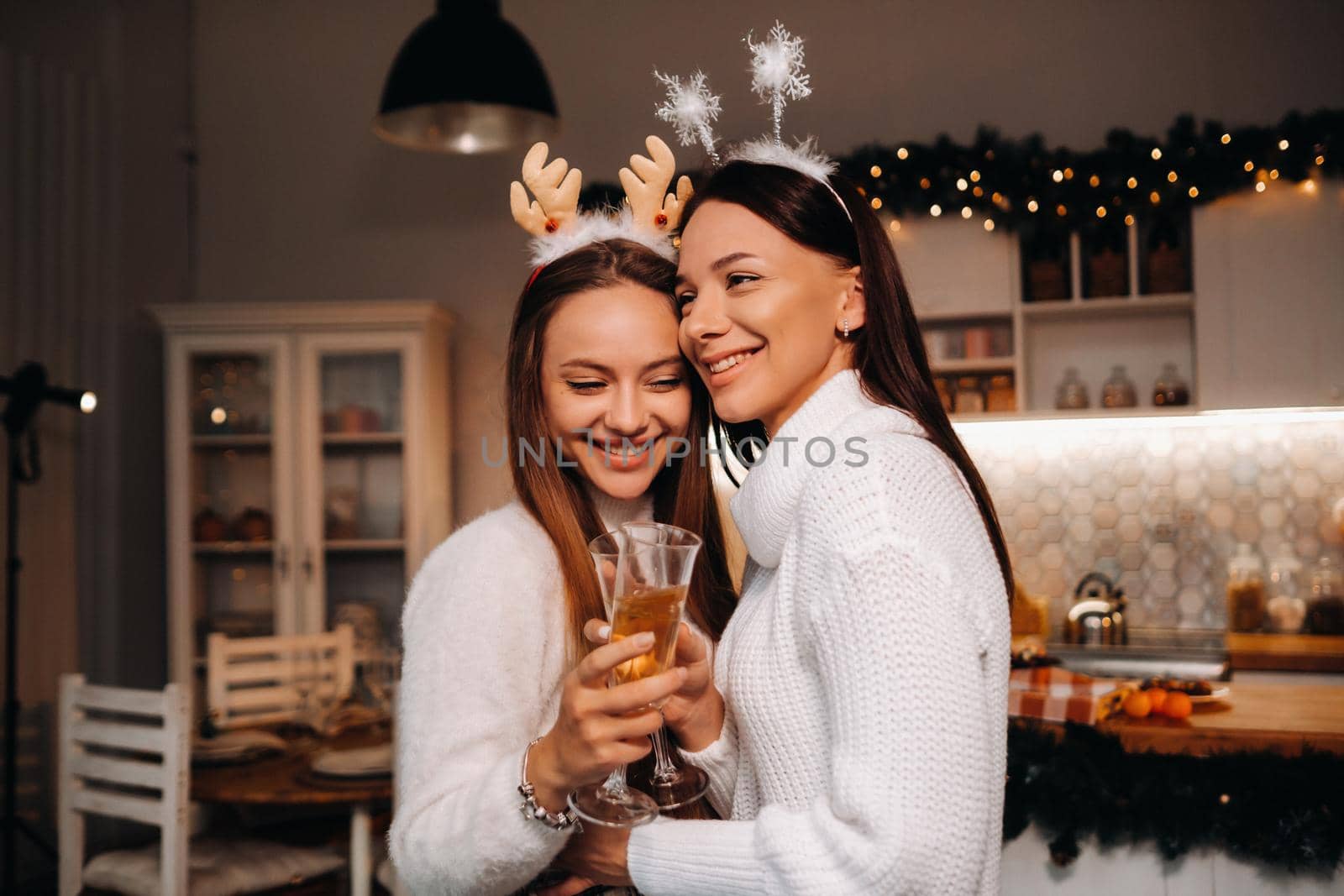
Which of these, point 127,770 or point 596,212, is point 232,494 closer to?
point 127,770

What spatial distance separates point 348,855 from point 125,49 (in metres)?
3.84

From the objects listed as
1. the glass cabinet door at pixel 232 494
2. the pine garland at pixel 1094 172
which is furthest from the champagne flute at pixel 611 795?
the glass cabinet door at pixel 232 494

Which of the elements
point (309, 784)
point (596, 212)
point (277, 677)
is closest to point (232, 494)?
point (277, 677)

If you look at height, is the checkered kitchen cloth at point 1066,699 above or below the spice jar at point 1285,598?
below

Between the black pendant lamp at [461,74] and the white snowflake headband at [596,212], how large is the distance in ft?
4.67

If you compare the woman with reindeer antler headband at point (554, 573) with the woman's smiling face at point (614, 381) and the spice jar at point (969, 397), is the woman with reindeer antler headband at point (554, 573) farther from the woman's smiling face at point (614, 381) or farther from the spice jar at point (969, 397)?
the spice jar at point (969, 397)

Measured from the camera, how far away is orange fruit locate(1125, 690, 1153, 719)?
2588 mm

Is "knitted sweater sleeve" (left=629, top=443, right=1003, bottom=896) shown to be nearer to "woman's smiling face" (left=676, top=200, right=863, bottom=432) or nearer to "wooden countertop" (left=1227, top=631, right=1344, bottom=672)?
"woman's smiling face" (left=676, top=200, right=863, bottom=432)

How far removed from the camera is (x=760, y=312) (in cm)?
131

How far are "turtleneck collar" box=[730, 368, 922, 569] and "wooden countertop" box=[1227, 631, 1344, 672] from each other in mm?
2963

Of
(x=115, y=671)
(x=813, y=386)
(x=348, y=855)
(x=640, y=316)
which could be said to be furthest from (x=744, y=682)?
(x=115, y=671)

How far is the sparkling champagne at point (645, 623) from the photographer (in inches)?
43.1

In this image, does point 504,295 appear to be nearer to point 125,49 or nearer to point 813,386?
point 125,49

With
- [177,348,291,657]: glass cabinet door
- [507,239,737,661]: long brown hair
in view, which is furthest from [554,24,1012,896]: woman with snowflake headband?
[177,348,291,657]: glass cabinet door
